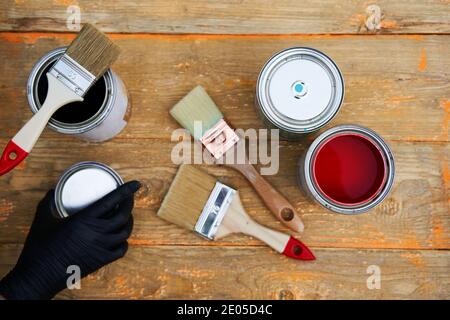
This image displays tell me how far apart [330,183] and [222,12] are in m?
0.42

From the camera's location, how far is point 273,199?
94cm

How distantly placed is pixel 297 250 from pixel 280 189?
128 millimetres

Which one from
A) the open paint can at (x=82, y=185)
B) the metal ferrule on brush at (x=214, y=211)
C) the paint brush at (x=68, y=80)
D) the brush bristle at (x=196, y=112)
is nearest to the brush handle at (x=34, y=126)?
the paint brush at (x=68, y=80)

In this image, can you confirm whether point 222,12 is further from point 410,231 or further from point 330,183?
point 410,231

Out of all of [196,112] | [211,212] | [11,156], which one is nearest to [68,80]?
[11,156]

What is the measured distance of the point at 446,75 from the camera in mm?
973

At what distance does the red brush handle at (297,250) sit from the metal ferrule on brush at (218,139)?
22cm

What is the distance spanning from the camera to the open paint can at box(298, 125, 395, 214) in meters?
0.82

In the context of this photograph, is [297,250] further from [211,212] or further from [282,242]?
[211,212]

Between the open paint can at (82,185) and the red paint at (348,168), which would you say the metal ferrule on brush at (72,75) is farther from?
the red paint at (348,168)

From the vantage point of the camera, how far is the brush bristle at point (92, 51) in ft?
2.52

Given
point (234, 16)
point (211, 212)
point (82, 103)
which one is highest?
point (234, 16)
